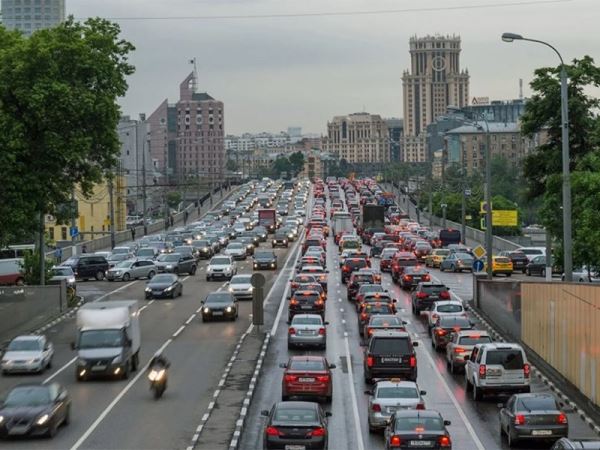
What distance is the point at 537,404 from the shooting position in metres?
25.1

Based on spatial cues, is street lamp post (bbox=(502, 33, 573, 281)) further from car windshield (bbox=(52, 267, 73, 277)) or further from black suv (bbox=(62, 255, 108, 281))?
black suv (bbox=(62, 255, 108, 281))

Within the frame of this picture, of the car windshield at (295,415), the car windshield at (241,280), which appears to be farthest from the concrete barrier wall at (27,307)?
the car windshield at (295,415)

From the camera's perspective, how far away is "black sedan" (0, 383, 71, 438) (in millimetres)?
25938

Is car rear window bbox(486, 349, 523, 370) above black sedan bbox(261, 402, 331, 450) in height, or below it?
above

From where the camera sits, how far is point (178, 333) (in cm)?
4591

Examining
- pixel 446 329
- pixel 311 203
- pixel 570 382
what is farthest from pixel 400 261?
pixel 311 203

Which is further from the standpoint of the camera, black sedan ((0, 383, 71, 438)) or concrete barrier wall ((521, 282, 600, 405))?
concrete barrier wall ((521, 282, 600, 405))

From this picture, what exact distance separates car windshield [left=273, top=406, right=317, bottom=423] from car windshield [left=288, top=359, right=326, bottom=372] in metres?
6.67

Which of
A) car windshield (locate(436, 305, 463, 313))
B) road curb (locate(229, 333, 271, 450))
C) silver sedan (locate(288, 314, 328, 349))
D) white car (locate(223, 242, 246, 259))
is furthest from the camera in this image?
white car (locate(223, 242, 246, 259))

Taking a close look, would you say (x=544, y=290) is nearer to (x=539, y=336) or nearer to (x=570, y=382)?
(x=539, y=336)

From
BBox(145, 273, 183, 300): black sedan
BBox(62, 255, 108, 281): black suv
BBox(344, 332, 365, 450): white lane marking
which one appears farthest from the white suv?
BBox(62, 255, 108, 281): black suv

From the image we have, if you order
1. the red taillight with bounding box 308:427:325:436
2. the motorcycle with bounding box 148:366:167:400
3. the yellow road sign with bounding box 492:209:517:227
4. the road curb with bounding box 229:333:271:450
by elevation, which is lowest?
the road curb with bounding box 229:333:271:450

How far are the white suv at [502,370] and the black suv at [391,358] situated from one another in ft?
8.71

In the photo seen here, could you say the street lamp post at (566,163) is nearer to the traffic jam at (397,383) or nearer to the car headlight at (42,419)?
the traffic jam at (397,383)
